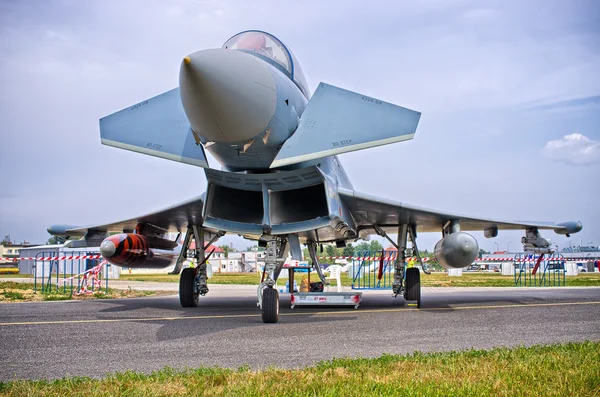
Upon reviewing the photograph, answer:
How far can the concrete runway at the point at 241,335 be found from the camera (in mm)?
5102

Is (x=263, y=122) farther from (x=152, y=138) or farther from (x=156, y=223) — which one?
(x=156, y=223)

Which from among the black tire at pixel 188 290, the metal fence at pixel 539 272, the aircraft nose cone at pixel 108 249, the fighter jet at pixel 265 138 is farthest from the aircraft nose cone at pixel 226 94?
the metal fence at pixel 539 272

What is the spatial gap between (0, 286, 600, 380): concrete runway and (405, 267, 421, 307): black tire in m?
1.51

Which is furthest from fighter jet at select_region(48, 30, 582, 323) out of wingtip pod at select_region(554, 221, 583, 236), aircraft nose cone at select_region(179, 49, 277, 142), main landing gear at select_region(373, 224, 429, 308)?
wingtip pod at select_region(554, 221, 583, 236)

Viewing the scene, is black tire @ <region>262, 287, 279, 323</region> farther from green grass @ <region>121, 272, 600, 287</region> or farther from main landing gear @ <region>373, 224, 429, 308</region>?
green grass @ <region>121, 272, 600, 287</region>

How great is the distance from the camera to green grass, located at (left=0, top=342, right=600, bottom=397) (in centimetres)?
349

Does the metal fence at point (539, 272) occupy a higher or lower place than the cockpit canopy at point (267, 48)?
lower

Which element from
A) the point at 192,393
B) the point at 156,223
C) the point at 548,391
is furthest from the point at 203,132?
the point at 156,223

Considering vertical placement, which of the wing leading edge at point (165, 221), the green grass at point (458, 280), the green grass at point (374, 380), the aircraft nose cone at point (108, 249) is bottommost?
the green grass at point (458, 280)

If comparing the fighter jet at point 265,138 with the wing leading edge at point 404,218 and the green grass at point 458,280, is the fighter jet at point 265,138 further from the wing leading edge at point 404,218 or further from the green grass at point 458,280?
the green grass at point 458,280

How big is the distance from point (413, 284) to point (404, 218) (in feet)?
5.27

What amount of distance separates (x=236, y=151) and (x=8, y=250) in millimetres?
134832

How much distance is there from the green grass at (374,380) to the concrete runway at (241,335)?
2.00ft

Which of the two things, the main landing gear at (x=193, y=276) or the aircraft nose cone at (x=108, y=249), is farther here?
the main landing gear at (x=193, y=276)
